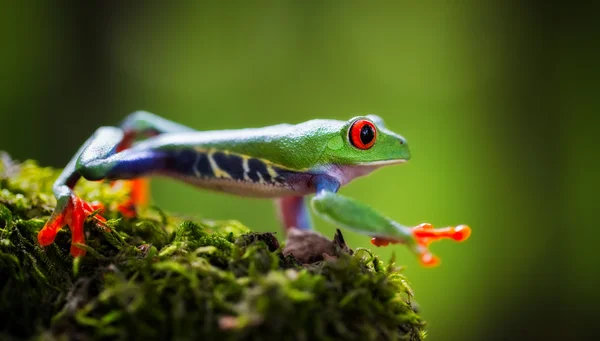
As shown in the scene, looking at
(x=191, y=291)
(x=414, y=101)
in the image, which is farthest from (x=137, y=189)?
(x=414, y=101)

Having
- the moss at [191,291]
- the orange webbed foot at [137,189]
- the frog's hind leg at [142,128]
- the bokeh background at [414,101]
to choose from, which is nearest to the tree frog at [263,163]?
the moss at [191,291]

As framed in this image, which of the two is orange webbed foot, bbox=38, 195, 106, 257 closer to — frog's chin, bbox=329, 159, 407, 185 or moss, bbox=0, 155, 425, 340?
moss, bbox=0, 155, 425, 340

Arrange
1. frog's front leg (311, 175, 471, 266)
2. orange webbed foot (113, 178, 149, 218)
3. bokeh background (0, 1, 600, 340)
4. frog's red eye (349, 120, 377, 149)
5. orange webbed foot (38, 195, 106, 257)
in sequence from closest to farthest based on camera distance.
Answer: frog's front leg (311, 175, 471, 266) < orange webbed foot (38, 195, 106, 257) < frog's red eye (349, 120, 377, 149) < orange webbed foot (113, 178, 149, 218) < bokeh background (0, 1, 600, 340)

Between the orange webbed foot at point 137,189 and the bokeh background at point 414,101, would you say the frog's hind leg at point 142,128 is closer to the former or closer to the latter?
the orange webbed foot at point 137,189

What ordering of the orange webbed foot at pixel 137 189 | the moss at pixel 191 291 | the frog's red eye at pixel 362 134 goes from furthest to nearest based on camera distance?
the orange webbed foot at pixel 137 189 < the frog's red eye at pixel 362 134 < the moss at pixel 191 291

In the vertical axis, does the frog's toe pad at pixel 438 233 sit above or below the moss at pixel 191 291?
above

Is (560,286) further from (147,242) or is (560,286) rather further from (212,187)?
(147,242)

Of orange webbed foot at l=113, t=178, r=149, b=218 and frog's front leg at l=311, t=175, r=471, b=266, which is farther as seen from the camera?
orange webbed foot at l=113, t=178, r=149, b=218

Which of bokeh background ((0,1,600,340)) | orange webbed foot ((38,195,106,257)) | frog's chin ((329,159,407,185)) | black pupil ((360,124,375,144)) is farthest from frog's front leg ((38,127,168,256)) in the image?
bokeh background ((0,1,600,340))
